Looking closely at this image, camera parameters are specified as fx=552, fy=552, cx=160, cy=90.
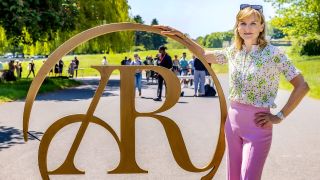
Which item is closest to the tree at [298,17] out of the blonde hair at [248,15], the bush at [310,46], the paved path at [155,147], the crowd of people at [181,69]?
the bush at [310,46]

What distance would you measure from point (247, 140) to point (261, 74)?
0.46 m

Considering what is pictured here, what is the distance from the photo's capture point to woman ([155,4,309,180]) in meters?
3.69

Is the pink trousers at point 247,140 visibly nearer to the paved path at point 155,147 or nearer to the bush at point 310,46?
the paved path at point 155,147

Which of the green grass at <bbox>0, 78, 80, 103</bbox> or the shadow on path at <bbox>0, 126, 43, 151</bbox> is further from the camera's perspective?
the green grass at <bbox>0, 78, 80, 103</bbox>

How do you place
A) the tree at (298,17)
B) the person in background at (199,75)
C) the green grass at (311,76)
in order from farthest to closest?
1. the tree at (298,17)
2. the green grass at (311,76)
3. the person in background at (199,75)

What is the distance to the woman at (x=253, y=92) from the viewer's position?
369 cm

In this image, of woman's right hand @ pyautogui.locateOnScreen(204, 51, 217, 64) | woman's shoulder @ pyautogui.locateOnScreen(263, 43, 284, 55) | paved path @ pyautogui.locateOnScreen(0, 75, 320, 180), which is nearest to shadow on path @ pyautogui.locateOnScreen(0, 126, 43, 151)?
paved path @ pyautogui.locateOnScreen(0, 75, 320, 180)

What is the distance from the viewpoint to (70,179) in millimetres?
6234

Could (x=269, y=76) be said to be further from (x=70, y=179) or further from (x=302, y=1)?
(x=302, y=1)

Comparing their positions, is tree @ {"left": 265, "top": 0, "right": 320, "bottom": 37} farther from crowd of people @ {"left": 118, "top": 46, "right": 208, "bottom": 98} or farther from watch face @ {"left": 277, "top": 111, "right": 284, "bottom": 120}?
watch face @ {"left": 277, "top": 111, "right": 284, "bottom": 120}

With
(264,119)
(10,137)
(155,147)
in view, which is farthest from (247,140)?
(10,137)

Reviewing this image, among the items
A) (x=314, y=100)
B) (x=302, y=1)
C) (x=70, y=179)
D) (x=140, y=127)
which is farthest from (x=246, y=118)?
(x=302, y=1)

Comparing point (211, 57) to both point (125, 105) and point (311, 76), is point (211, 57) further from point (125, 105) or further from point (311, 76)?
point (311, 76)

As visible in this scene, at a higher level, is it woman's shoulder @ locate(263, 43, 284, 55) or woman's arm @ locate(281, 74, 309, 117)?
woman's shoulder @ locate(263, 43, 284, 55)
